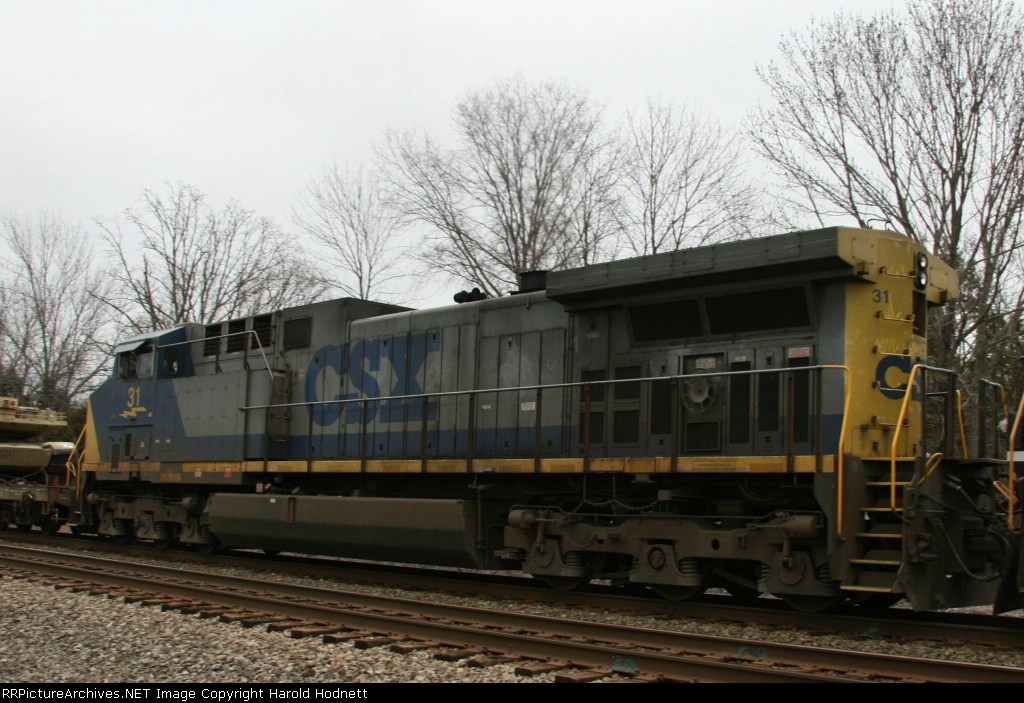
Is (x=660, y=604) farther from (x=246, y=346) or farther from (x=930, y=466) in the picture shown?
(x=246, y=346)

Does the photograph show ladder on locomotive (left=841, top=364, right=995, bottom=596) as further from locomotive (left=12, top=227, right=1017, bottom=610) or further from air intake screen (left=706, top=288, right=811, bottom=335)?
air intake screen (left=706, top=288, right=811, bottom=335)

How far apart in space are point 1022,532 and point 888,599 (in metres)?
2.47

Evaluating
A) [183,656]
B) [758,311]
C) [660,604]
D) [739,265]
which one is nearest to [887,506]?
[758,311]

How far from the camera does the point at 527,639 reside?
756 centimetres

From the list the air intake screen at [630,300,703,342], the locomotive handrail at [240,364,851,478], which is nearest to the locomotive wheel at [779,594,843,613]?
the locomotive handrail at [240,364,851,478]

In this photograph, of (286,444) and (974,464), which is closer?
(974,464)

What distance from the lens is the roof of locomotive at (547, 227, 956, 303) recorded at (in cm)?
916

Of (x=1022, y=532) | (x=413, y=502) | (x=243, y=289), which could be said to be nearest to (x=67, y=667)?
(x=413, y=502)

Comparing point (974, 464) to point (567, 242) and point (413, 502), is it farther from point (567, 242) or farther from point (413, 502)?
point (567, 242)

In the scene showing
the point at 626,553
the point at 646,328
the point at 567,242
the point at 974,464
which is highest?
the point at 567,242

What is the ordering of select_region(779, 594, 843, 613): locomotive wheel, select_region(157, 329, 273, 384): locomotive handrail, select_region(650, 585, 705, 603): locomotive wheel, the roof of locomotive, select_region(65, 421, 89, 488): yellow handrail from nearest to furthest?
select_region(779, 594, 843, 613): locomotive wheel, the roof of locomotive, select_region(650, 585, 705, 603): locomotive wheel, select_region(157, 329, 273, 384): locomotive handrail, select_region(65, 421, 89, 488): yellow handrail

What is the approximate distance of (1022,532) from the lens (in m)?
7.43

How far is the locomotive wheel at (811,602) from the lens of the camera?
8.96 metres

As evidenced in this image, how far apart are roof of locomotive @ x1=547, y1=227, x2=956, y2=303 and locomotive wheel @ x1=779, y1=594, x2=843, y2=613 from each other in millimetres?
3032
